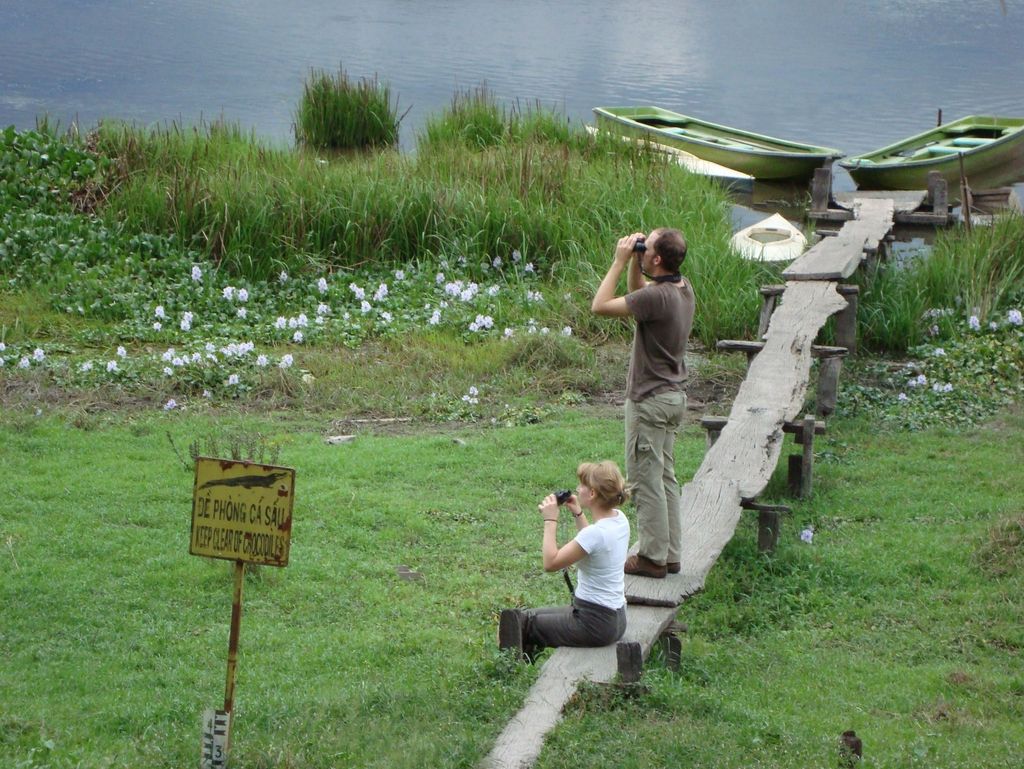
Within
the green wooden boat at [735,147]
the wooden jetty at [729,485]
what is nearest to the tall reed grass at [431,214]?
the wooden jetty at [729,485]

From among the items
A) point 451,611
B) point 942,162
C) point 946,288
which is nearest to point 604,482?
point 451,611

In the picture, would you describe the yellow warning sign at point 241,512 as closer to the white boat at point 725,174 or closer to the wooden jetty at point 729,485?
the wooden jetty at point 729,485

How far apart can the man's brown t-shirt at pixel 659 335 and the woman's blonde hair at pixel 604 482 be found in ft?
2.40

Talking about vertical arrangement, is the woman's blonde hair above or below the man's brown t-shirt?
below

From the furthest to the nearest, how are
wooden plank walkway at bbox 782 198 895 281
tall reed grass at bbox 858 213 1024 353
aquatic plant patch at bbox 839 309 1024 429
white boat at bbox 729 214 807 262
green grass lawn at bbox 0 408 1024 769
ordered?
white boat at bbox 729 214 807 262
tall reed grass at bbox 858 213 1024 353
wooden plank walkway at bbox 782 198 895 281
aquatic plant patch at bbox 839 309 1024 429
green grass lawn at bbox 0 408 1024 769

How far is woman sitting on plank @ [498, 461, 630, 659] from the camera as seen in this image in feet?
17.5

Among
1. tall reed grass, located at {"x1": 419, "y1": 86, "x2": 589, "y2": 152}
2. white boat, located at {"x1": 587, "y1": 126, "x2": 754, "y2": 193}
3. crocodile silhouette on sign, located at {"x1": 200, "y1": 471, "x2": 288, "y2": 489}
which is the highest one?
tall reed grass, located at {"x1": 419, "y1": 86, "x2": 589, "y2": 152}

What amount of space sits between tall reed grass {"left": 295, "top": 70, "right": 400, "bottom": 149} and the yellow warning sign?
45.0 ft

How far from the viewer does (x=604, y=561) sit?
5.39 meters

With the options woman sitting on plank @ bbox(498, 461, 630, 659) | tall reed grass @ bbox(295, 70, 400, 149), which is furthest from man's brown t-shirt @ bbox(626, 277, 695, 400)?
tall reed grass @ bbox(295, 70, 400, 149)

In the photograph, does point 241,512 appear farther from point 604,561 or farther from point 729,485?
point 729,485

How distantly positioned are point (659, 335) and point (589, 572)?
3.91 feet

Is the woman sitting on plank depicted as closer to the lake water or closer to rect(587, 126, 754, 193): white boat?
rect(587, 126, 754, 193): white boat

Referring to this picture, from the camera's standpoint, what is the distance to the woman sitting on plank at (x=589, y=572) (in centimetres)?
534
